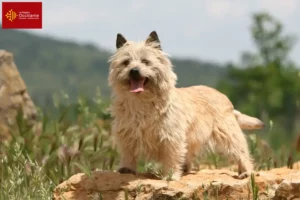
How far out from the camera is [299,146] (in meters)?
8.90

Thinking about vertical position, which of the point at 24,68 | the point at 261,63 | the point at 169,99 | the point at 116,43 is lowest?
the point at 24,68

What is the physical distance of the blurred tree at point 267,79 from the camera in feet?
164

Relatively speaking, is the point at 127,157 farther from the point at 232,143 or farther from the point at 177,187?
the point at 232,143

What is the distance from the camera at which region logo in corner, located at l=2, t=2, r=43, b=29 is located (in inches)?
440

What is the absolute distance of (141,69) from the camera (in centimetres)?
798

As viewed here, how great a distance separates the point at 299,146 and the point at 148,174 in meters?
1.74

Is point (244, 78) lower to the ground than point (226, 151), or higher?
lower

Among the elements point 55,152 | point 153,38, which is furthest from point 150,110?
point 55,152

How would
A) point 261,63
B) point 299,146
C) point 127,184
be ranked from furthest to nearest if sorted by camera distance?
point 261,63 → point 299,146 → point 127,184

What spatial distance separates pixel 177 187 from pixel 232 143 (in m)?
1.33

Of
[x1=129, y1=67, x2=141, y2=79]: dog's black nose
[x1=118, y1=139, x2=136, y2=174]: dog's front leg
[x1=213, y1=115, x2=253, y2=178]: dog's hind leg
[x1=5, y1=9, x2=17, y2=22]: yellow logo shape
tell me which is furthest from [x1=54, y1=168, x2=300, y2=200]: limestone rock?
[x1=5, y1=9, x2=17, y2=22]: yellow logo shape

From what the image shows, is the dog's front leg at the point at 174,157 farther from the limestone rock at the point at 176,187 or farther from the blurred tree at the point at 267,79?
the blurred tree at the point at 267,79

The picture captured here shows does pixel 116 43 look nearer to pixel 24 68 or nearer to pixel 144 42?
pixel 144 42

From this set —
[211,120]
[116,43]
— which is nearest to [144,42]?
[116,43]
